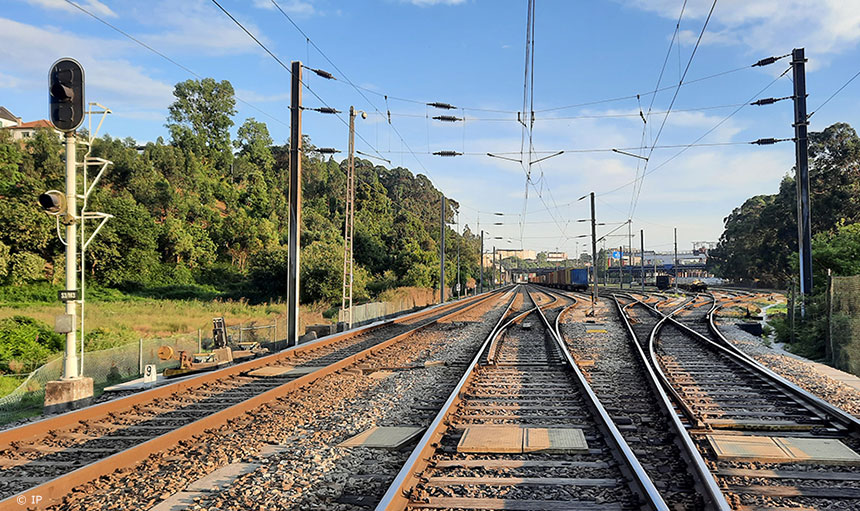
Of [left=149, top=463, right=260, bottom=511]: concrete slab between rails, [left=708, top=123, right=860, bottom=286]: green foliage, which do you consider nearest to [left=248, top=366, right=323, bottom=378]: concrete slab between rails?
[left=149, top=463, right=260, bottom=511]: concrete slab between rails

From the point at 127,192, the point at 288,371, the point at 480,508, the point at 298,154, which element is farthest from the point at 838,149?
the point at 127,192

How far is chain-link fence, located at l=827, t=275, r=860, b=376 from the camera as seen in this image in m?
13.7

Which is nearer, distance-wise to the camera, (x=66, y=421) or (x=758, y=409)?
(x=66, y=421)

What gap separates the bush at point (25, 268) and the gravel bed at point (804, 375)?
47.2 meters

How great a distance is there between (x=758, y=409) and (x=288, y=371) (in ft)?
28.6

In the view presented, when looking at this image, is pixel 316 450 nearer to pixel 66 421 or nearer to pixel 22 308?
pixel 66 421

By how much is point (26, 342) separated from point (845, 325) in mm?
→ 27775

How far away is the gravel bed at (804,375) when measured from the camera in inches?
365

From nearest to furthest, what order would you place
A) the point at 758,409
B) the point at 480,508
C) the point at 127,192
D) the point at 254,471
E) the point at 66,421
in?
1. the point at 480,508
2. the point at 254,471
3. the point at 66,421
4. the point at 758,409
5. the point at 127,192

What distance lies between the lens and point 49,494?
5.05 m

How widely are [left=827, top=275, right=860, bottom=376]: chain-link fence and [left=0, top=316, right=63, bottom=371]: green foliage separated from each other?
25274 mm

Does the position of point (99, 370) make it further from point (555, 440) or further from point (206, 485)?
point (555, 440)

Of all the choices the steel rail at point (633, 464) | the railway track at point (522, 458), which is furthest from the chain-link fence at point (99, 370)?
the steel rail at point (633, 464)

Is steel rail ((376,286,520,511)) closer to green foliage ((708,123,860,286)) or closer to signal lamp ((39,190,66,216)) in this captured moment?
signal lamp ((39,190,66,216))
